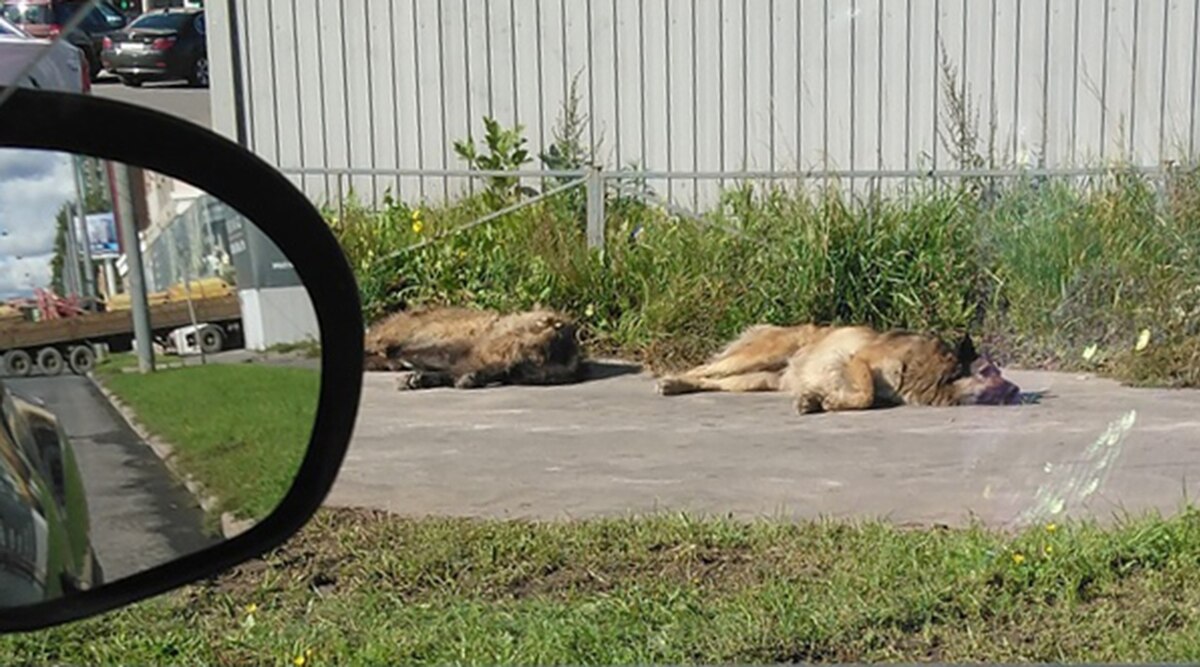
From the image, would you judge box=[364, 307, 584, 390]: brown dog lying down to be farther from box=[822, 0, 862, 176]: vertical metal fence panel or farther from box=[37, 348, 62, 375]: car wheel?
box=[37, 348, 62, 375]: car wheel

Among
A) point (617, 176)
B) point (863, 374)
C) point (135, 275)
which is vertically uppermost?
point (617, 176)

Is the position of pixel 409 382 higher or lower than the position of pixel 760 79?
lower

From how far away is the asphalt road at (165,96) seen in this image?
2.70 metres

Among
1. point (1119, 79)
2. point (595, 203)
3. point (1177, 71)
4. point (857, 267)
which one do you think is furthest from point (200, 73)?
point (1177, 71)

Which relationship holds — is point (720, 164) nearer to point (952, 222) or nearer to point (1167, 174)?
point (952, 222)

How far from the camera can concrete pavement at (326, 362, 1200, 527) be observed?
4945mm

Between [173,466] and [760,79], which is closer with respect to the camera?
[173,466]

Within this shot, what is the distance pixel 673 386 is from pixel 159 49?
10.3ft

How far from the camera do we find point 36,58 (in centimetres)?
197

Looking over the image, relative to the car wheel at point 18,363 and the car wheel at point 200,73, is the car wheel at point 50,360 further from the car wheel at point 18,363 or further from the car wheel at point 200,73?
the car wheel at point 200,73

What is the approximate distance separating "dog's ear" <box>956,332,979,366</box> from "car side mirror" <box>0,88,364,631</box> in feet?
14.7

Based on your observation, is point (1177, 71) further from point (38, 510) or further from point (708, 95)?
point (38, 510)

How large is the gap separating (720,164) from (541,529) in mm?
3890

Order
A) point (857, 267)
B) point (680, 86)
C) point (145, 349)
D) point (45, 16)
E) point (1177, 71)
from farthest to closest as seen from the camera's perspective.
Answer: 1. point (680, 86)
2. point (1177, 71)
3. point (857, 267)
4. point (45, 16)
5. point (145, 349)
